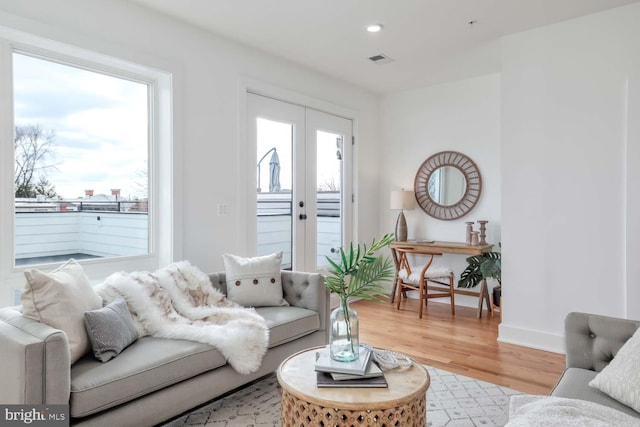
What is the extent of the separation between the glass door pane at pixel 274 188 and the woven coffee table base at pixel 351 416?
2424 millimetres

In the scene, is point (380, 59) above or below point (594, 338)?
above

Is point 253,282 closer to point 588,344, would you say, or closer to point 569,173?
point 588,344

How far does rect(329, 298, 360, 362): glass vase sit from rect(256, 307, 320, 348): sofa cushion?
31.9 inches

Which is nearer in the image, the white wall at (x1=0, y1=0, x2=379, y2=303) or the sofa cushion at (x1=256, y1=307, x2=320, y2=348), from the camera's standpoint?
the sofa cushion at (x1=256, y1=307, x2=320, y2=348)

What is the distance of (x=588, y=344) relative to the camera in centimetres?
193

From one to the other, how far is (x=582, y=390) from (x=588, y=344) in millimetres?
337

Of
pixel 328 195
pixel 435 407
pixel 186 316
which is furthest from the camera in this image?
pixel 328 195

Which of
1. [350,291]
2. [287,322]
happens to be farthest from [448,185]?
[350,291]

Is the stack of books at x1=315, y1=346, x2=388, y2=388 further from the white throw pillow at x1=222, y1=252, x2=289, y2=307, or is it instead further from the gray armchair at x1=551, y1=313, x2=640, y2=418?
the white throw pillow at x1=222, y1=252, x2=289, y2=307

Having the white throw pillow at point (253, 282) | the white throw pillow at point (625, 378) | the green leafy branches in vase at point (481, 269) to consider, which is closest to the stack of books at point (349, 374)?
the white throw pillow at point (625, 378)

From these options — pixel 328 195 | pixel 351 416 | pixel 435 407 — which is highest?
pixel 328 195

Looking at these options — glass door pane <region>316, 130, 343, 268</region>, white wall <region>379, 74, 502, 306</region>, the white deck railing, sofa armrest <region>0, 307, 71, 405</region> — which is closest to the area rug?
sofa armrest <region>0, 307, 71, 405</region>

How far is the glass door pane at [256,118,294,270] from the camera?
405 centimetres

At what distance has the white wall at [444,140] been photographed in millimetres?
4742
